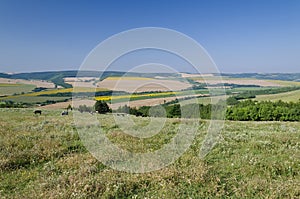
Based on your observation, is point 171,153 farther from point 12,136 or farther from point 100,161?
point 12,136

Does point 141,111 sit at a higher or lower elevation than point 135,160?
lower

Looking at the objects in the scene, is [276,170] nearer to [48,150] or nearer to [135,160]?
[135,160]

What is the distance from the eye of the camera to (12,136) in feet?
39.3

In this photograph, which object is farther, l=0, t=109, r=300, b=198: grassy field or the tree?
the tree

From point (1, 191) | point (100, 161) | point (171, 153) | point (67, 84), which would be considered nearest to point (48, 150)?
point (100, 161)

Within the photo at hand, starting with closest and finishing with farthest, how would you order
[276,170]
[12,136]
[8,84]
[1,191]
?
[1,191] → [276,170] → [12,136] → [8,84]

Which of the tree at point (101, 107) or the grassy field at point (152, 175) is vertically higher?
the grassy field at point (152, 175)

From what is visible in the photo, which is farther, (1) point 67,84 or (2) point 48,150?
(1) point 67,84

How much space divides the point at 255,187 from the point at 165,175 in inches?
95.8

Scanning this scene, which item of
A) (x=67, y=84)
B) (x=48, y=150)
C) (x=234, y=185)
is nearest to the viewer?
(x=234, y=185)

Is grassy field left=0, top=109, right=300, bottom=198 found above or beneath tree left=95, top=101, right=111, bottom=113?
above

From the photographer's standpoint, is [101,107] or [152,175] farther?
[101,107]

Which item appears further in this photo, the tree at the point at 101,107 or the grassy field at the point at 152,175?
the tree at the point at 101,107

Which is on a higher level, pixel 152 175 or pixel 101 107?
pixel 152 175
